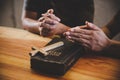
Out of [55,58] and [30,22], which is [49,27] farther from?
[55,58]

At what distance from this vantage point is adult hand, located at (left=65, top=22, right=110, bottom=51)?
1.16 metres

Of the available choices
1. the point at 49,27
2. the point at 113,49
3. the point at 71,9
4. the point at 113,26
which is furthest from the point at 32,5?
the point at 113,49

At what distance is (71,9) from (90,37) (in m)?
0.71

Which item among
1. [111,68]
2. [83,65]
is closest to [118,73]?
[111,68]

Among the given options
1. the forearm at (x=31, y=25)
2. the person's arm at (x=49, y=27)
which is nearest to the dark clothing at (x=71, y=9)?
the forearm at (x=31, y=25)

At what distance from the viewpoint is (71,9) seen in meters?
1.84

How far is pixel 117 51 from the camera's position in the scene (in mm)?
1144

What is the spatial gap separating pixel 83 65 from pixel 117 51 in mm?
235

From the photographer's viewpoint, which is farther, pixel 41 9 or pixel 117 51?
pixel 41 9

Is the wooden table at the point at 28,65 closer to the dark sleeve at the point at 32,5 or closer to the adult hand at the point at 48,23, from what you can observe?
the adult hand at the point at 48,23

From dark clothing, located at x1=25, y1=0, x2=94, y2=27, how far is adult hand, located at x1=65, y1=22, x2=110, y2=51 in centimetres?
64

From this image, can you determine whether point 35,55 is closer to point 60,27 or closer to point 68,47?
point 68,47

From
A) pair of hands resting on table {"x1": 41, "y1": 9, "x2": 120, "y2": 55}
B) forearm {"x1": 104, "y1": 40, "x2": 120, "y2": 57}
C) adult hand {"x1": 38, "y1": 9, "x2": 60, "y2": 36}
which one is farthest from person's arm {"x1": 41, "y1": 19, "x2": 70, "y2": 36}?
forearm {"x1": 104, "y1": 40, "x2": 120, "y2": 57}

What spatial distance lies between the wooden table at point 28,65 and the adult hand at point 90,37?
0.07 meters
